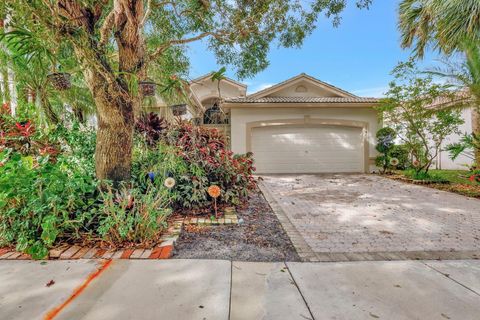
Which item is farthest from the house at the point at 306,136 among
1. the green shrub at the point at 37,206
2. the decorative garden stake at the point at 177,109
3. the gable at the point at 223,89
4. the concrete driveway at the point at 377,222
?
the green shrub at the point at 37,206

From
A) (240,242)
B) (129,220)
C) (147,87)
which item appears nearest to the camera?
(129,220)

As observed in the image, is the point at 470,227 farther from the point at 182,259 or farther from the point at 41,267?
the point at 41,267

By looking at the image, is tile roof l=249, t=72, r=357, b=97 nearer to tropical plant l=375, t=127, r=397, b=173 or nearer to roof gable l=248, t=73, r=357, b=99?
roof gable l=248, t=73, r=357, b=99

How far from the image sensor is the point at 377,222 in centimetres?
446

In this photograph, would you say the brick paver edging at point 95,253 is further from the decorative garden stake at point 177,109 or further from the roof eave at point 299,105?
the roof eave at point 299,105

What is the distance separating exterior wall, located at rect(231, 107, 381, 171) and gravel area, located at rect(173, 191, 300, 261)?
23.3ft

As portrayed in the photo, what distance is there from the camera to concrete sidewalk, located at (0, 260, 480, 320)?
1.94 m

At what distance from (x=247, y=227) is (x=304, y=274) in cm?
160

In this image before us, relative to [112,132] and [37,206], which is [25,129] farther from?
[37,206]

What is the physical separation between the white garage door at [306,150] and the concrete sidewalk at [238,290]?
28.8ft

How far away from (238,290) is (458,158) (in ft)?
49.6

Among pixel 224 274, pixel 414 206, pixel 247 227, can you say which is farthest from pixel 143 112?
pixel 414 206

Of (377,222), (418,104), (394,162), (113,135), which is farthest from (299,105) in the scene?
(113,135)

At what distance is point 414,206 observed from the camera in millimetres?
5617
